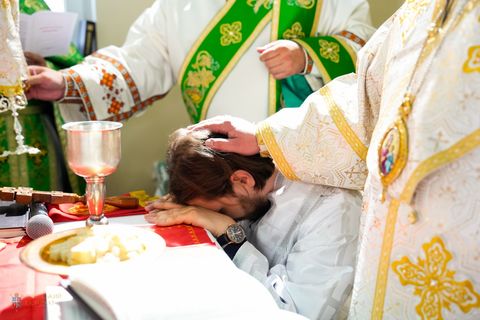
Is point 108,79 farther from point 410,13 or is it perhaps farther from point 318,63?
point 410,13

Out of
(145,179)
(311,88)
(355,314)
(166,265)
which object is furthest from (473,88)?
(145,179)

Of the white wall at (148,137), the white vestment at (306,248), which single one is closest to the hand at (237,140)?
the white vestment at (306,248)

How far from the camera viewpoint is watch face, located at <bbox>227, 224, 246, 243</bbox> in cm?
142

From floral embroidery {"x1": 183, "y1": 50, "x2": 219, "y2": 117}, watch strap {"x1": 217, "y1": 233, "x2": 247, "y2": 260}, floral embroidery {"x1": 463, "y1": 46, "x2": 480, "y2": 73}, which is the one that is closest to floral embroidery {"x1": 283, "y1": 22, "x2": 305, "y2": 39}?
floral embroidery {"x1": 183, "y1": 50, "x2": 219, "y2": 117}

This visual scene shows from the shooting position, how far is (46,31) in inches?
83.0

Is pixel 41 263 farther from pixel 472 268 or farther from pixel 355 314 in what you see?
pixel 472 268

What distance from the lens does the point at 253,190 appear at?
4.99 feet

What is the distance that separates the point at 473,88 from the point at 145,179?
2.24 m

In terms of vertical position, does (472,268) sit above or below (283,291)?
above

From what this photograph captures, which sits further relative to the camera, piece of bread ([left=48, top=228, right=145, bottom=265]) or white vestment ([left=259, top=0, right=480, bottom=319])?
piece of bread ([left=48, top=228, right=145, bottom=265])

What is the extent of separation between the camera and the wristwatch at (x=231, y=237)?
1.42m

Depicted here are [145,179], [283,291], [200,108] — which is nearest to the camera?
[283,291]

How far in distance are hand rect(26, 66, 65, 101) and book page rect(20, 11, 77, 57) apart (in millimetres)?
187

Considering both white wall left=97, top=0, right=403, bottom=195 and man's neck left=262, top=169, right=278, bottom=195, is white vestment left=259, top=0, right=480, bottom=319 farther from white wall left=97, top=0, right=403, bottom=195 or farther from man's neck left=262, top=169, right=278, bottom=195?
white wall left=97, top=0, right=403, bottom=195
